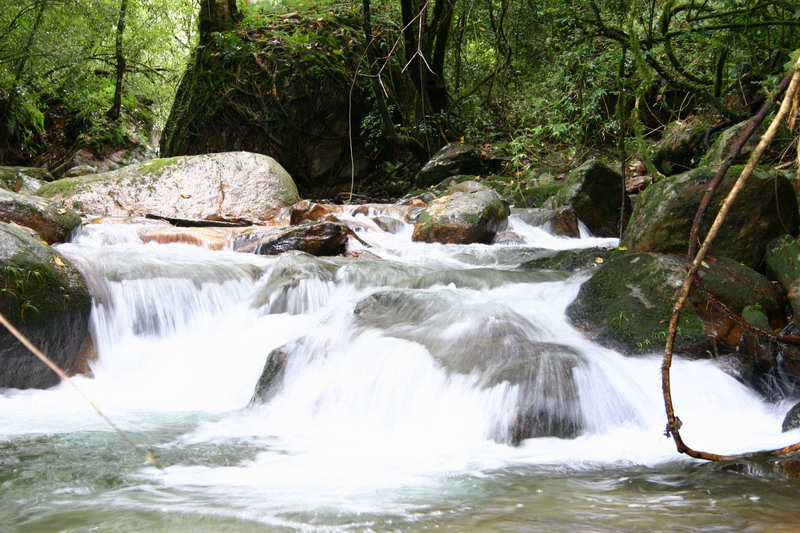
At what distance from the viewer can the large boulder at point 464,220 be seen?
8945 mm

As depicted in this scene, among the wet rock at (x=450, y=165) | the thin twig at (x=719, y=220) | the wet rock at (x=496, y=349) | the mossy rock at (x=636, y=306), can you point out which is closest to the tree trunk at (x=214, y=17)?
the wet rock at (x=450, y=165)

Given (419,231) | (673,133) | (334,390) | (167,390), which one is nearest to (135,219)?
(419,231)

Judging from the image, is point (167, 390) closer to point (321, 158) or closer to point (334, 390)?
point (334, 390)

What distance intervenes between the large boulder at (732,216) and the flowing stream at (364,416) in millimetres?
968

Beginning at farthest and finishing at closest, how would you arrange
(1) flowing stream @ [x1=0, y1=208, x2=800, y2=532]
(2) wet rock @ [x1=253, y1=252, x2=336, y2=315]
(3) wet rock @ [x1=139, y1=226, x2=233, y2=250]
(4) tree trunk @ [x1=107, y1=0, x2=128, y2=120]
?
1. (4) tree trunk @ [x1=107, y1=0, x2=128, y2=120]
2. (3) wet rock @ [x1=139, y1=226, x2=233, y2=250]
3. (2) wet rock @ [x1=253, y1=252, x2=336, y2=315]
4. (1) flowing stream @ [x1=0, y1=208, x2=800, y2=532]

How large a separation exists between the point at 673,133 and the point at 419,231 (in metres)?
4.85

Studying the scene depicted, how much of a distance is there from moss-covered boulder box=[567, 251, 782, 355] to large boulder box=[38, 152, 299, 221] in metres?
6.23

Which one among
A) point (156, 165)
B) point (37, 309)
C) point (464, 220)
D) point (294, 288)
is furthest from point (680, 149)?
point (37, 309)

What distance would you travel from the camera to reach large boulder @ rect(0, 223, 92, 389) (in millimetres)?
4535

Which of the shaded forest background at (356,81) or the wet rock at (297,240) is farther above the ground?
the shaded forest background at (356,81)

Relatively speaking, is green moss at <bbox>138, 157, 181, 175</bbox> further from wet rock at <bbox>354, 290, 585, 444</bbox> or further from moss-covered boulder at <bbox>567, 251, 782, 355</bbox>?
moss-covered boulder at <bbox>567, 251, 782, 355</bbox>

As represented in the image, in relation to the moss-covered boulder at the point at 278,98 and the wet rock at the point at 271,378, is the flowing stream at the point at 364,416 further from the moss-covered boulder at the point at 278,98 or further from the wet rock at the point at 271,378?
the moss-covered boulder at the point at 278,98

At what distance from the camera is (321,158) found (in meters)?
14.4

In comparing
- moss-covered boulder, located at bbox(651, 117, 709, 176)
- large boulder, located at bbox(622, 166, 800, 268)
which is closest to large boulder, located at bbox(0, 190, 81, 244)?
large boulder, located at bbox(622, 166, 800, 268)
